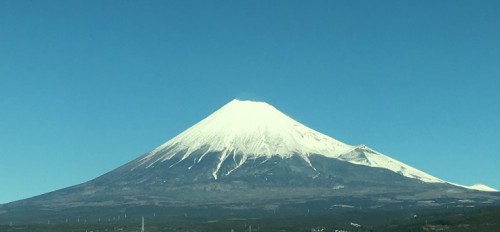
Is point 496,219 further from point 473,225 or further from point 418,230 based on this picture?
point 418,230

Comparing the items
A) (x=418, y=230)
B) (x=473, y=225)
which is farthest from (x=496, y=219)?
(x=418, y=230)
